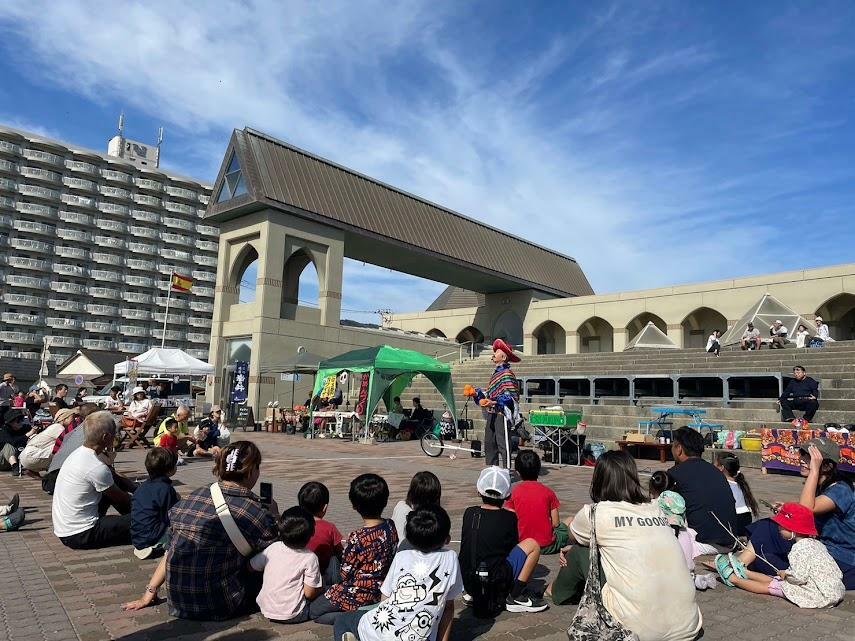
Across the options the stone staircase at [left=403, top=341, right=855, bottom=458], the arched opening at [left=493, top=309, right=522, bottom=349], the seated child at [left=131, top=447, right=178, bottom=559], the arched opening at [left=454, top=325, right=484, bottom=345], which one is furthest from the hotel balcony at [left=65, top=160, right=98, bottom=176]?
the seated child at [left=131, top=447, right=178, bottom=559]

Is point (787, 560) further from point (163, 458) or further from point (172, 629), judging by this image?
point (163, 458)

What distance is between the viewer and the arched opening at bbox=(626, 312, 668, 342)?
3909 centimetres

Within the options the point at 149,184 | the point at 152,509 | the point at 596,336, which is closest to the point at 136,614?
the point at 152,509

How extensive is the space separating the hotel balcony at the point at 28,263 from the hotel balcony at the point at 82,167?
36.9 ft

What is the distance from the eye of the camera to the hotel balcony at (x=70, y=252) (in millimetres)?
67975

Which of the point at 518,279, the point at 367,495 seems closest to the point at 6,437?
the point at 367,495

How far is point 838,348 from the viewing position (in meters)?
19.7

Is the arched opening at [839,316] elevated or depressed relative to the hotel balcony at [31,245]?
depressed

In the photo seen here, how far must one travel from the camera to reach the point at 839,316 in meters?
32.8

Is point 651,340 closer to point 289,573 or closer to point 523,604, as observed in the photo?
point 523,604

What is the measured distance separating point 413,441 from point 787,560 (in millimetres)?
15166

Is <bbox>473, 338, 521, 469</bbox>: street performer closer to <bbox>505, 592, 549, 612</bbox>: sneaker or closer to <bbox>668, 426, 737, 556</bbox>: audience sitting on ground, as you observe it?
<bbox>668, 426, 737, 556</bbox>: audience sitting on ground

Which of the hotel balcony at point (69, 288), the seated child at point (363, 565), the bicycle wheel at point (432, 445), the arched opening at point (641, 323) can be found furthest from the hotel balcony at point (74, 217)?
the seated child at point (363, 565)

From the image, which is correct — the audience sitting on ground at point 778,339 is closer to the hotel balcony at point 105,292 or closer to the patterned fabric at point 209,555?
the patterned fabric at point 209,555
